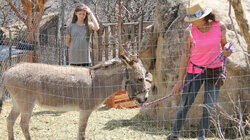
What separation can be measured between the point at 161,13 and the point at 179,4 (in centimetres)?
38

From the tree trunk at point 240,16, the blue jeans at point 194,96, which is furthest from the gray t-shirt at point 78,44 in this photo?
the tree trunk at point 240,16

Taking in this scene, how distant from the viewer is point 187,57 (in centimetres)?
374

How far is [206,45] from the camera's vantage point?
11.8 ft

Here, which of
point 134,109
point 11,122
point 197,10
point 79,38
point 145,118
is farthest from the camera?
point 134,109

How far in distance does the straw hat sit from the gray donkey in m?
1.18

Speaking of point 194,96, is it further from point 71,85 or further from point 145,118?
point 145,118

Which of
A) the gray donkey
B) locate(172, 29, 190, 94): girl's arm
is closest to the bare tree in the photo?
the gray donkey

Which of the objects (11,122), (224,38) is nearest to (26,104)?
(11,122)

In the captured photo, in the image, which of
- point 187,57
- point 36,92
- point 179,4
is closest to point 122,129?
point 36,92

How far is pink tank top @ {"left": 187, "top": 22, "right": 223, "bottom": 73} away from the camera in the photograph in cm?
357

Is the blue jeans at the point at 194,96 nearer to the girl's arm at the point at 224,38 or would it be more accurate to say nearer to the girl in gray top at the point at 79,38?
the girl's arm at the point at 224,38

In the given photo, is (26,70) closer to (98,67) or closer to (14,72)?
(14,72)

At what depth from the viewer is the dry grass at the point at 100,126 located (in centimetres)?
489

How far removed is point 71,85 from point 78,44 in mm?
818
